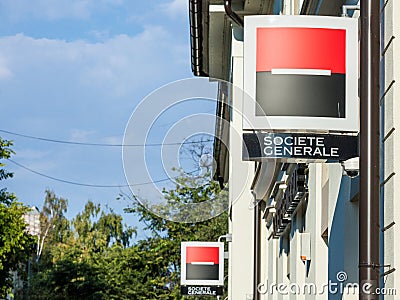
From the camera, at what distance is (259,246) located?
22609mm

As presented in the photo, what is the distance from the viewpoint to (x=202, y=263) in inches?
942

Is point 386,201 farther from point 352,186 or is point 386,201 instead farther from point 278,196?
point 278,196

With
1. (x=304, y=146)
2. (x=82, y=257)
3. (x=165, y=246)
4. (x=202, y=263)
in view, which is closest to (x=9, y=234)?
(x=165, y=246)

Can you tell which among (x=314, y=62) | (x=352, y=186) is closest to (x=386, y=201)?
(x=314, y=62)

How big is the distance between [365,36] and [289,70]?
52cm

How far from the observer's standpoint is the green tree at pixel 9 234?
50.2 metres

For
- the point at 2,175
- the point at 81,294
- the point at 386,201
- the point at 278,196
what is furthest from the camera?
the point at 81,294

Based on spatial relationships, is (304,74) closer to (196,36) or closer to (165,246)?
(196,36)

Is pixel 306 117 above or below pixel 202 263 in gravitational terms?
below

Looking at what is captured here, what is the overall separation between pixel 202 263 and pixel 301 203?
10.5 m

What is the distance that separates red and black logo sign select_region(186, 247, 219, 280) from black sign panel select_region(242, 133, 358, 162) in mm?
17099

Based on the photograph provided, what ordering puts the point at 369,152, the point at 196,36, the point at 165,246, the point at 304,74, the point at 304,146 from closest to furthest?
1. the point at 369,152
2. the point at 304,74
3. the point at 304,146
4. the point at 196,36
5. the point at 165,246

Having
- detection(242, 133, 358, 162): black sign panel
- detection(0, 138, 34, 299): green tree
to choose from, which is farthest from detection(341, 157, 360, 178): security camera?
detection(0, 138, 34, 299): green tree

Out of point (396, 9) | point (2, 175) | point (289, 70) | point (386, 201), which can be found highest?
point (2, 175)
